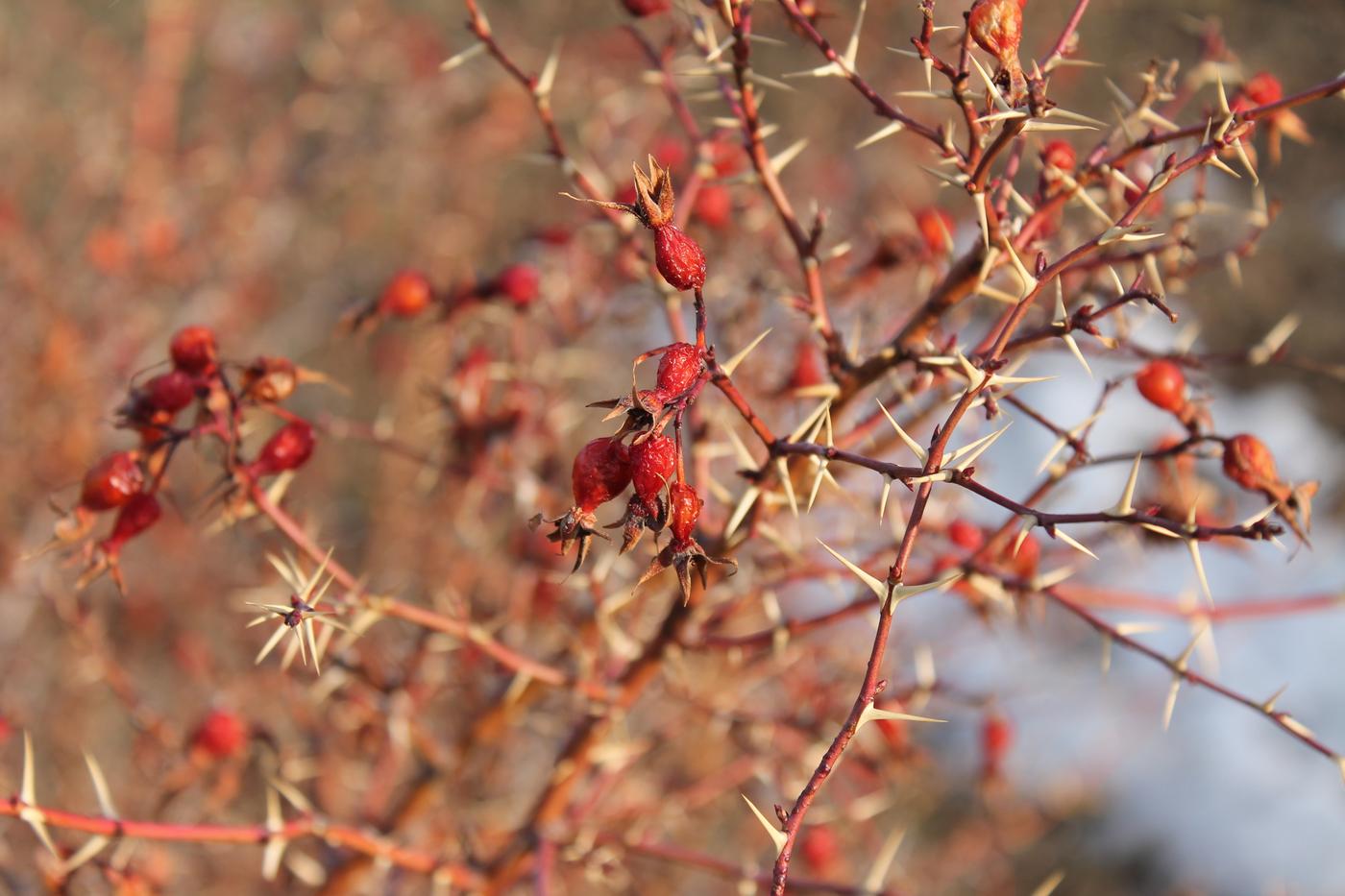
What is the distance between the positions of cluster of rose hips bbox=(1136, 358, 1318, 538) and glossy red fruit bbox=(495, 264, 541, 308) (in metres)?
1.05

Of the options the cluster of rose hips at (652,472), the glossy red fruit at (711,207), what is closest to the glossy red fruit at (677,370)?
the cluster of rose hips at (652,472)

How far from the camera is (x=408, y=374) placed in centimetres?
446

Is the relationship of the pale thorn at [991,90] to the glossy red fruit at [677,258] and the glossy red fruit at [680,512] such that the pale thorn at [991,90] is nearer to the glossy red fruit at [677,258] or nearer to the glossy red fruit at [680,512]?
the glossy red fruit at [677,258]

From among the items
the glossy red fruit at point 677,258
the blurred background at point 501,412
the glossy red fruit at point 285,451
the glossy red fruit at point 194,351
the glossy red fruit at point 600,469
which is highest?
the glossy red fruit at point 677,258

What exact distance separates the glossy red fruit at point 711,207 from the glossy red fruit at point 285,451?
0.96m

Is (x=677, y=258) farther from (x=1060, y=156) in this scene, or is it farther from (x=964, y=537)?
(x=964, y=537)

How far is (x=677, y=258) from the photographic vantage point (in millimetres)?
949

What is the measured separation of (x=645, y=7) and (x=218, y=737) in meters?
1.54

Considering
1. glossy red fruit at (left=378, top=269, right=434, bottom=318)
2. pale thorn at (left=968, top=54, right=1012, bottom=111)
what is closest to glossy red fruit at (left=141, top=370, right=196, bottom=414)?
glossy red fruit at (left=378, top=269, right=434, bottom=318)

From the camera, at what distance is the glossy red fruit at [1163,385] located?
4.52ft

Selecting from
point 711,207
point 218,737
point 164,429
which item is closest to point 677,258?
point 164,429

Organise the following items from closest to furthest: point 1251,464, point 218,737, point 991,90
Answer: point 991,90
point 1251,464
point 218,737

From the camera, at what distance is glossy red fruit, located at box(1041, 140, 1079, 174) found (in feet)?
4.46

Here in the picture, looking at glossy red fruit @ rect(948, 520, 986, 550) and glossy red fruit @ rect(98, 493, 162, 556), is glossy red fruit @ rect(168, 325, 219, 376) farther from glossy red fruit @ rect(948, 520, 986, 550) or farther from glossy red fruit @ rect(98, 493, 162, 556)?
glossy red fruit @ rect(948, 520, 986, 550)
